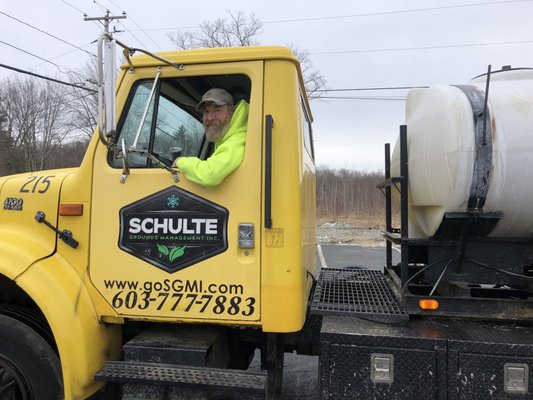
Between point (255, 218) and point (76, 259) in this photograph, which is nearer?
point (255, 218)

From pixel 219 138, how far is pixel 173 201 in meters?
0.53

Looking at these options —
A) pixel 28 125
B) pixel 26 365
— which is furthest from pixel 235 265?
pixel 28 125

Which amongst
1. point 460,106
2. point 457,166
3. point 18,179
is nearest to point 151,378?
point 18,179

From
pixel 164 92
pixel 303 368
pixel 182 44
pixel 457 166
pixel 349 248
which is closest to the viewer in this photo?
pixel 457 166

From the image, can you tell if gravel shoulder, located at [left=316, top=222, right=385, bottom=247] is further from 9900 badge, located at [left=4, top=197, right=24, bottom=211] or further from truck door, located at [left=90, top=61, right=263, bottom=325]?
9900 badge, located at [left=4, top=197, right=24, bottom=211]

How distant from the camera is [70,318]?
251 centimetres

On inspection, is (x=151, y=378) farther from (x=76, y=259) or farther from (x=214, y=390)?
(x=76, y=259)

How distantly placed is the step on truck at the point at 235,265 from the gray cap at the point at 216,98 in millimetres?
102

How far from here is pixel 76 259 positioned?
2666 millimetres

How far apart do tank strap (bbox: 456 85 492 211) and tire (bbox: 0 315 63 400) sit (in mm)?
2566

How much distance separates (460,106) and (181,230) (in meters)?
1.72

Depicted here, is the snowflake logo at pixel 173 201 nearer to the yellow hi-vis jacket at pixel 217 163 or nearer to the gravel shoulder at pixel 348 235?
the yellow hi-vis jacket at pixel 217 163

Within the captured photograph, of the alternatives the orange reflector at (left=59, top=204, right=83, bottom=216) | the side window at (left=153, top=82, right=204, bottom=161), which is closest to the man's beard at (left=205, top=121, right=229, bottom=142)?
the side window at (left=153, top=82, right=204, bottom=161)

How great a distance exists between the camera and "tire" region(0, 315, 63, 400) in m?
2.58
